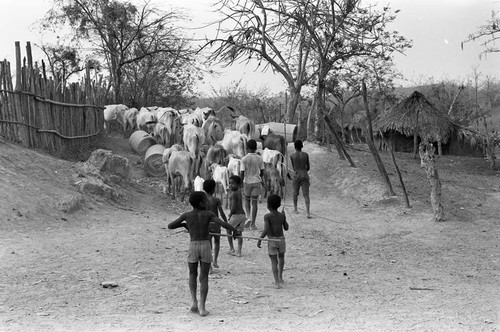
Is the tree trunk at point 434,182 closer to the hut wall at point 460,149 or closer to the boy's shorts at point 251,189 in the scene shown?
the boy's shorts at point 251,189

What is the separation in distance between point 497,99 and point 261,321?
1757 inches

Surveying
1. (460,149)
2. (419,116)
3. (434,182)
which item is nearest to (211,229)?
(434,182)

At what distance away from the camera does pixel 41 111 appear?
13.5 m

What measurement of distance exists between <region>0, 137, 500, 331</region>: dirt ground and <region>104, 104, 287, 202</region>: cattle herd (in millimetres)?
710

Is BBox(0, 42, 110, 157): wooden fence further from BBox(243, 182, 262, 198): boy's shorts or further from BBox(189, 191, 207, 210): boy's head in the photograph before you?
BBox(189, 191, 207, 210): boy's head

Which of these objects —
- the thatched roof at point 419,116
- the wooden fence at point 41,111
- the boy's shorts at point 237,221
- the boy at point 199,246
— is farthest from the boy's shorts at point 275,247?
the thatched roof at point 419,116

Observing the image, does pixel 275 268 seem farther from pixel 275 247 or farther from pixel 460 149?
pixel 460 149

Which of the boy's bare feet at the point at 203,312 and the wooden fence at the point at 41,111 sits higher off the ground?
the wooden fence at the point at 41,111

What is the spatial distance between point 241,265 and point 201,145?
7196 millimetres

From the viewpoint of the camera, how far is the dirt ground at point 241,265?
6223mm

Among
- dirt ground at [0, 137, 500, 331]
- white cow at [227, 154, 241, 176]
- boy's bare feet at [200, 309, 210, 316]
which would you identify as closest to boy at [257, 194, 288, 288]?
dirt ground at [0, 137, 500, 331]

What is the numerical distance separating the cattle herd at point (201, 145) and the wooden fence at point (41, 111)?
2.41 meters

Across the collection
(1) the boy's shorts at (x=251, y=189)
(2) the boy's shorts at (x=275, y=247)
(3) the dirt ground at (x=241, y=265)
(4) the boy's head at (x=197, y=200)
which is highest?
(4) the boy's head at (x=197, y=200)

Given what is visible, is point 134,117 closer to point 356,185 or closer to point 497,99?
point 356,185
